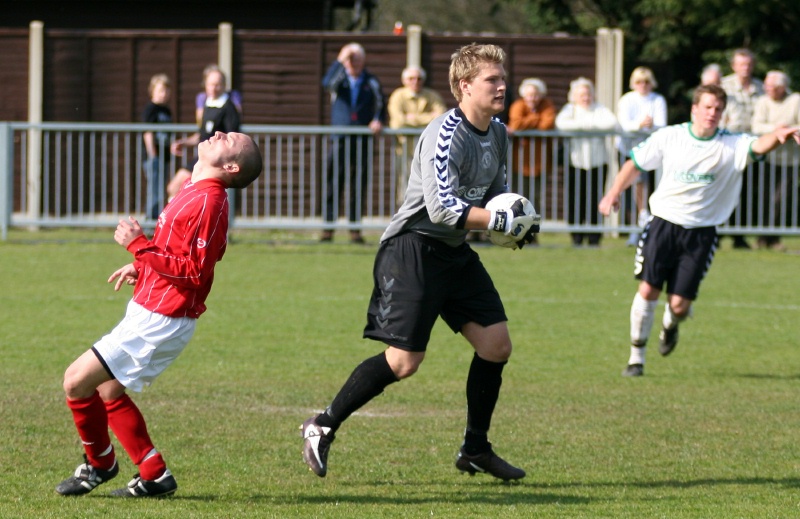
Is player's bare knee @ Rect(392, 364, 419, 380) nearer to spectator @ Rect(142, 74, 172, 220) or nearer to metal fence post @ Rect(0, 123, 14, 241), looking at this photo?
spectator @ Rect(142, 74, 172, 220)

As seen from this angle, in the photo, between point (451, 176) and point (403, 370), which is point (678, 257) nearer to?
point (403, 370)

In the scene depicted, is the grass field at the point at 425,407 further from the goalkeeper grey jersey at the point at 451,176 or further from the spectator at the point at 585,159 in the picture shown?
the spectator at the point at 585,159

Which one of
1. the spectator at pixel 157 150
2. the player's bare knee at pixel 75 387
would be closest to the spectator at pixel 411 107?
the spectator at pixel 157 150

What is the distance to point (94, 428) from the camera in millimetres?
5699

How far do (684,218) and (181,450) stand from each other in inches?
165

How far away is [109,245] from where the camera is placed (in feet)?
54.6

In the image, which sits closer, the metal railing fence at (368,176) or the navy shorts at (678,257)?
the navy shorts at (678,257)

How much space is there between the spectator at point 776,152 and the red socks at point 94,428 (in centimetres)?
1200

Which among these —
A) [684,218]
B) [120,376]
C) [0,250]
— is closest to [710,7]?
[0,250]

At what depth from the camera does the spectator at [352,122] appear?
55.2 ft

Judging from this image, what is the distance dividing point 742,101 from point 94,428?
12534 mm

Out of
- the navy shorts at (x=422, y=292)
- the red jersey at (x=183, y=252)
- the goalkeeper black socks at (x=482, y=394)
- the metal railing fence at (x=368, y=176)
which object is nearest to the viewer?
the red jersey at (x=183, y=252)

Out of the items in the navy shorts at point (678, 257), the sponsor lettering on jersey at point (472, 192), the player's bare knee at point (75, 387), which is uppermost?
the sponsor lettering on jersey at point (472, 192)

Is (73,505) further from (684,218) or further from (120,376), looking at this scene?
(684,218)
